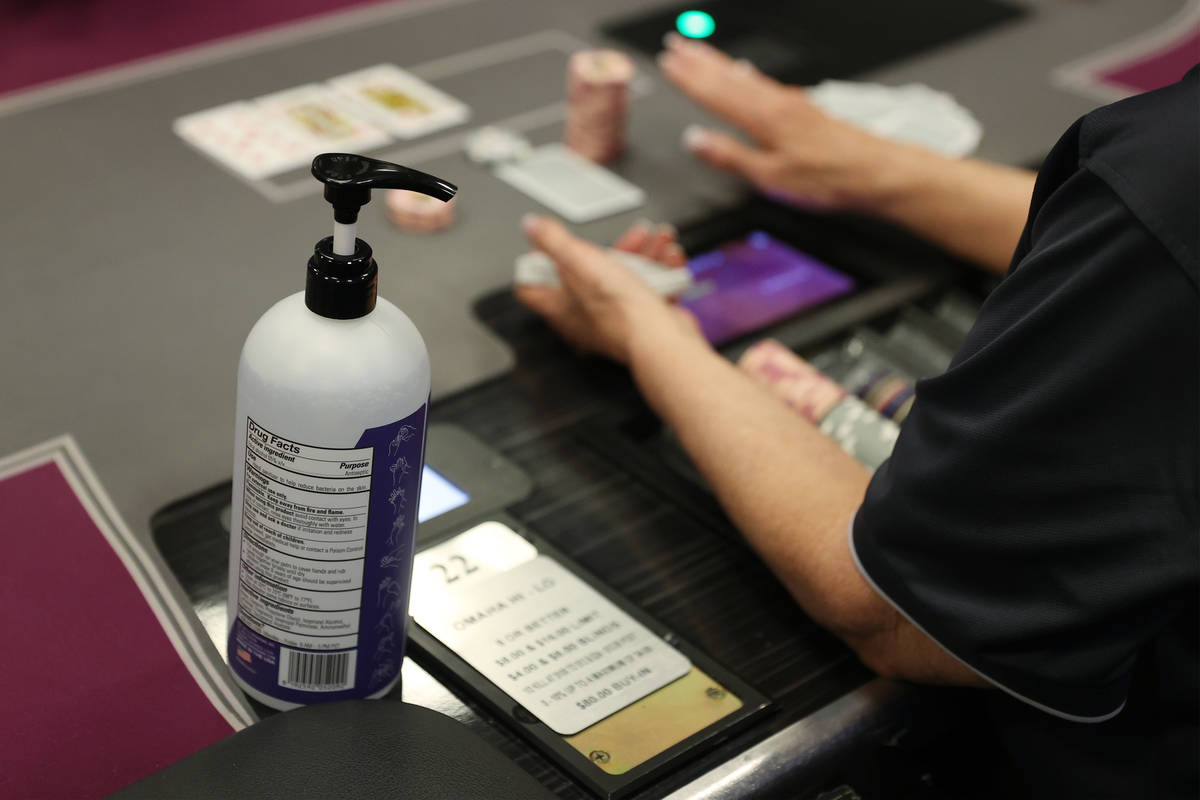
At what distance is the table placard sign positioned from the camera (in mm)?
1021

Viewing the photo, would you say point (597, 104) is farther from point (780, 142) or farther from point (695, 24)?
point (695, 24)

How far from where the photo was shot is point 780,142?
1.77 meters

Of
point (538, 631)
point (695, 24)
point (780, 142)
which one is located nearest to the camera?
point (538, 631)

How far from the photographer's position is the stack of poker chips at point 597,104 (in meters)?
1.73

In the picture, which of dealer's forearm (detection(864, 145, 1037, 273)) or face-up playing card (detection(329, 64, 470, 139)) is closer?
dealer's forearm (detection(864, 145, 1037, 273))

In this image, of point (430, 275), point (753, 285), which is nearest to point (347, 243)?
point (430, 275)

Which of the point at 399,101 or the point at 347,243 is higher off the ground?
the point at 347,243

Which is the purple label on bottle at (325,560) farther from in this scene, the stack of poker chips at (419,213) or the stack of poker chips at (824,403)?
the stack of poker chips at (419,213)

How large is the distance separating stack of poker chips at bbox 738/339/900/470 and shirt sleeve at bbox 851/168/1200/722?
319 mm

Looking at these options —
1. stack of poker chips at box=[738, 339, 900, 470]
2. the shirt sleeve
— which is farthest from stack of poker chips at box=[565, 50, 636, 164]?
the shirt sleeve

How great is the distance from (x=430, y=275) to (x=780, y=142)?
0.53 metres

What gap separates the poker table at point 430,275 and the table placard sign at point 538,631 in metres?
0.04

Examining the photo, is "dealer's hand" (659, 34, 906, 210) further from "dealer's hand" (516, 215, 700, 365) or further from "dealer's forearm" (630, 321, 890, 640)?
"dealer's forearm" (630, 321, 890, 640)

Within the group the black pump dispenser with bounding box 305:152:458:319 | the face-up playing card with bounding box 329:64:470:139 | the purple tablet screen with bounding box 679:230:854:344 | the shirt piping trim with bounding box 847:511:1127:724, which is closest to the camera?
the black pump dispenser with bounding box 305:152:458:319
